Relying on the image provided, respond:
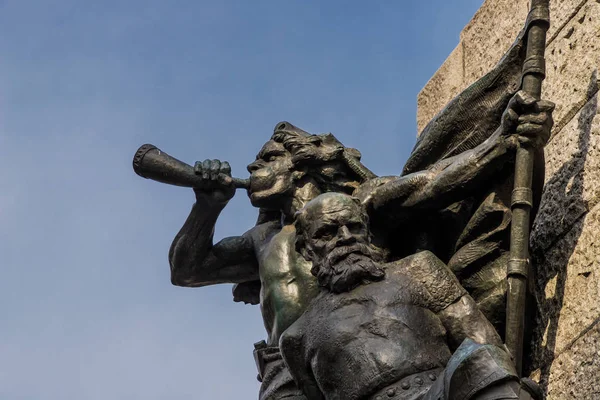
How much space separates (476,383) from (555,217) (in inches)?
50.4

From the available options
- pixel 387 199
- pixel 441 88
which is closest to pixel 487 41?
pixel 441 88

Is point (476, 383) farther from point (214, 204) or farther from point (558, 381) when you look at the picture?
point (214, 204)

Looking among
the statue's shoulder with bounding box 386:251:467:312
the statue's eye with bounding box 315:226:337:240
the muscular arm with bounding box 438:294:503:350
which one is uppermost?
the statue's eye with bounding box 315:226:337:240

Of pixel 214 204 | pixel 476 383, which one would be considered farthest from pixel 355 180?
pixel 476 383

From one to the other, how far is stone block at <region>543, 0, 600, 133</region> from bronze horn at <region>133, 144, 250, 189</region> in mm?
1313

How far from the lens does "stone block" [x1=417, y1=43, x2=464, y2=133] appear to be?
760 centimetres

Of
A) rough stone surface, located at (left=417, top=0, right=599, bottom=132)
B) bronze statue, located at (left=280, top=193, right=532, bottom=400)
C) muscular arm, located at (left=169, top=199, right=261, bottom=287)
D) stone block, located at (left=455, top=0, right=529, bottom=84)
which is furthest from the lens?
stone block, located at (left=455, top=0, right=529, bottom=84)

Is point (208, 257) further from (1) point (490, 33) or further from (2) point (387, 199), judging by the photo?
(1) point (490, 33)

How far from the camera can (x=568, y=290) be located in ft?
18.5

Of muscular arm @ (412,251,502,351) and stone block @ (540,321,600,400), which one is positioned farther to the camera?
muscular arm @ (412,251,502,351)

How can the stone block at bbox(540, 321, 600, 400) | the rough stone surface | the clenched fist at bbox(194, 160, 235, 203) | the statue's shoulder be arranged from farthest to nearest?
the rough stone surface, the clenched fist at bbox(194, 160, 235, 203), the statue's shoulder, the stone block at bbox(540, 321, 600, 400)

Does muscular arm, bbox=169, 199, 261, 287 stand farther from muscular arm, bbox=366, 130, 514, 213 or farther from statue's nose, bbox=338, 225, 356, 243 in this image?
statue's nose, bbox=338, 225, 356, 243

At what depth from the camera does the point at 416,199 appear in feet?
19.7

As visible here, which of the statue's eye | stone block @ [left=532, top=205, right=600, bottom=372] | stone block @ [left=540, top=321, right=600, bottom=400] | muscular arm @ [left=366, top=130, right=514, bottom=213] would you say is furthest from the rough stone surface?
stone block @ [left=540, top=321, right=600, bottom=400]
